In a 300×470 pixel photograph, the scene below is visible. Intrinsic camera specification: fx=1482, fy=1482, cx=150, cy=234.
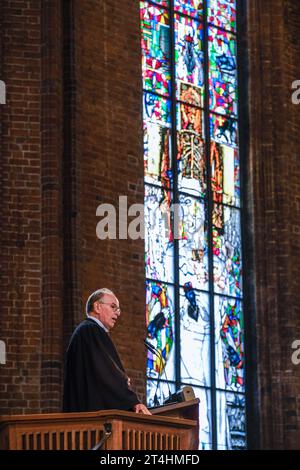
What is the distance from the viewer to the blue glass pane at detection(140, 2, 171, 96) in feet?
52.0

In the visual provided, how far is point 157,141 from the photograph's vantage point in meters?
15.8

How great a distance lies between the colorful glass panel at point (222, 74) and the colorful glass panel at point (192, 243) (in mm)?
1342

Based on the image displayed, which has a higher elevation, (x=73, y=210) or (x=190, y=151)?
(x=190, y=151)

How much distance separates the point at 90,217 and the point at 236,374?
2968 mm

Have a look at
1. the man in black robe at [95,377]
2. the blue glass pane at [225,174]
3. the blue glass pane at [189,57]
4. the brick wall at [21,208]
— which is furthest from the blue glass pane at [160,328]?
the man in black robe at [95,377]

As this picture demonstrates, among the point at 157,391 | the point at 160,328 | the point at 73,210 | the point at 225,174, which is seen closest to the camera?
the point at 73,210

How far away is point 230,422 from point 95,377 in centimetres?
670

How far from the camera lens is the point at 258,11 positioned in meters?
17.1

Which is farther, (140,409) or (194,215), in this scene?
(194,215)

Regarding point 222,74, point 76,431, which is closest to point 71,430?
point 76,431

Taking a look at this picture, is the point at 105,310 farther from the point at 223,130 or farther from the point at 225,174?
the point at 223,130

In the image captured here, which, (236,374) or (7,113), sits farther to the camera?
(236,374)

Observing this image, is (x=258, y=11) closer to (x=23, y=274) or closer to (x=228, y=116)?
(x=228, y=116)
